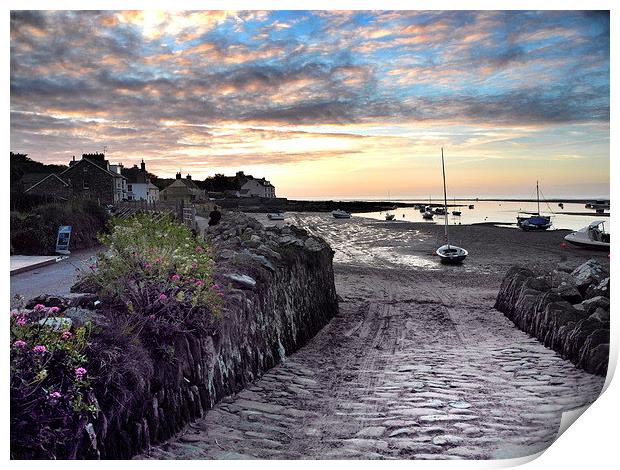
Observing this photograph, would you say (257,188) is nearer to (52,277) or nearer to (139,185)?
(139,185)

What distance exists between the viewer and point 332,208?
728 centimetres

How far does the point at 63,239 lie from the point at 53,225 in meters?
0.26

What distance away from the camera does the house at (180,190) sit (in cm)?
536

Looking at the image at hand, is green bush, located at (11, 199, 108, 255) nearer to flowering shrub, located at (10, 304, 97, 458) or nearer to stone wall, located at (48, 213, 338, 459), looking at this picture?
stone wall, located at (48, 213, 338, 459)

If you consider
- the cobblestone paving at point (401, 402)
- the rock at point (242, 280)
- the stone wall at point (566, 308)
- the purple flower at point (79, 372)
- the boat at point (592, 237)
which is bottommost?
the cobblestone paving at point (401, 402)

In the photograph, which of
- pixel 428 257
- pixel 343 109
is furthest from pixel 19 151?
pixel 428 257

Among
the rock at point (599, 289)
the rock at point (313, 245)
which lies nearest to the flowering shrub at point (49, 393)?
the rock at point (313, 245)

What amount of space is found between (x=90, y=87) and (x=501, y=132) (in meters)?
3.95

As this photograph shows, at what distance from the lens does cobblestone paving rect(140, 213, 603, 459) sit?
3.32 m

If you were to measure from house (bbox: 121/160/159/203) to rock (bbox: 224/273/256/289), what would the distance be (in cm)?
113

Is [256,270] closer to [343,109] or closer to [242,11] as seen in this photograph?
[343,109]

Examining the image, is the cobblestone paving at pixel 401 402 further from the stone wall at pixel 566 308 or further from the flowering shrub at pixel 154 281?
the flowering shrub at pixel 154 281

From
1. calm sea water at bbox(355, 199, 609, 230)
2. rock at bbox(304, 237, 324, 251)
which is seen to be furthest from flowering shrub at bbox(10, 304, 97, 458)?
rock at bbox(304, 237, 324, 251)

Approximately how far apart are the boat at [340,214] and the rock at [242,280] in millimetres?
3089
